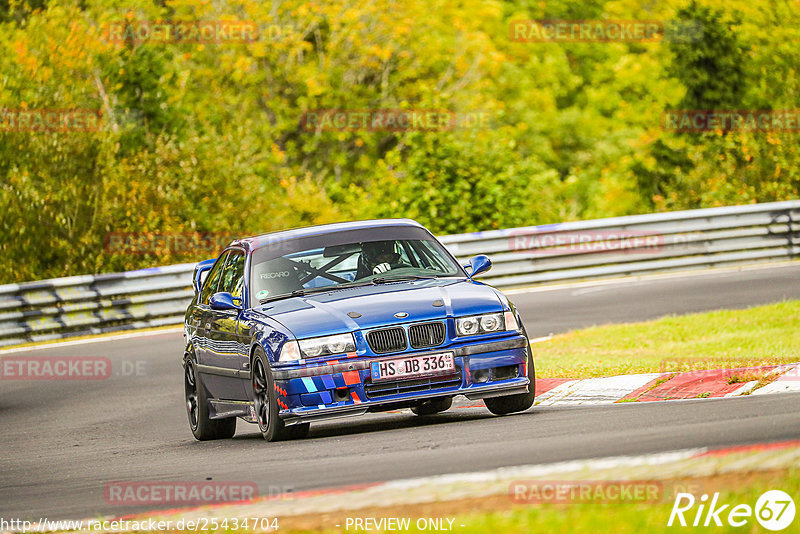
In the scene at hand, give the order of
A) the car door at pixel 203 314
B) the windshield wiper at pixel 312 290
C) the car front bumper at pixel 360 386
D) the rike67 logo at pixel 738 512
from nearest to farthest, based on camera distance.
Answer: the rike67 logo at pixel 738 512 < the car front bumper at pixel 360 386 < the windshield wiper at pixel 312 290 < the car door at pixel 203 314

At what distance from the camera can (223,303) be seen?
10430mm

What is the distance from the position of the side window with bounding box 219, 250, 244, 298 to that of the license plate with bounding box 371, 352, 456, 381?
1830 millimetres

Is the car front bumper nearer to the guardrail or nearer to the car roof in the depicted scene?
the car roof

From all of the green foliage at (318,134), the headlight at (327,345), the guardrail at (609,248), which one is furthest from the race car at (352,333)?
the green foliage at (318,134)

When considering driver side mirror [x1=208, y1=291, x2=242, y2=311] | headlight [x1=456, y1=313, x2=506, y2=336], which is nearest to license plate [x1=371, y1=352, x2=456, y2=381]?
headlight [x1=456, y1=313, x2=506, y2=336]

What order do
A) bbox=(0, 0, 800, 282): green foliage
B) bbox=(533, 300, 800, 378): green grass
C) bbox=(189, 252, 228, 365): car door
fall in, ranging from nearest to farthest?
Result: bbox=(189, 252, 228, 365): car door, bbox=(533, 300, 800, 378): green grass, bbox=(0, 0, 800, 282): green foliage

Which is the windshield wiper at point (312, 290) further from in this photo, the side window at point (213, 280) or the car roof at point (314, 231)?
the side window at point (213, 280)

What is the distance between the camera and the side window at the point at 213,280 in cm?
1170

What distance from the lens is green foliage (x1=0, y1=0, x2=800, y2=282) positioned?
25.9 meters

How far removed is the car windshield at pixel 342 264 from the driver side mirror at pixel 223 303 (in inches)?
7.7

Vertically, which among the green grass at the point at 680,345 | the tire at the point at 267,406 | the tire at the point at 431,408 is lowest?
the green grass at the point at 680,345

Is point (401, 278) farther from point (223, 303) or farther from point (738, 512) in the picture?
point (738, 512)

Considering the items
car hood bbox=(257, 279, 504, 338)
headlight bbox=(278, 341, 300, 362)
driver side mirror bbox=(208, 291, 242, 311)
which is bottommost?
headlight bbox=(278, 341, 300, 362)

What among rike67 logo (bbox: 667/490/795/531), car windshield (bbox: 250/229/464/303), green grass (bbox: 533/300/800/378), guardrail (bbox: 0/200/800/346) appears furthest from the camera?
guardrail (bbox: 0/200/800/346)
